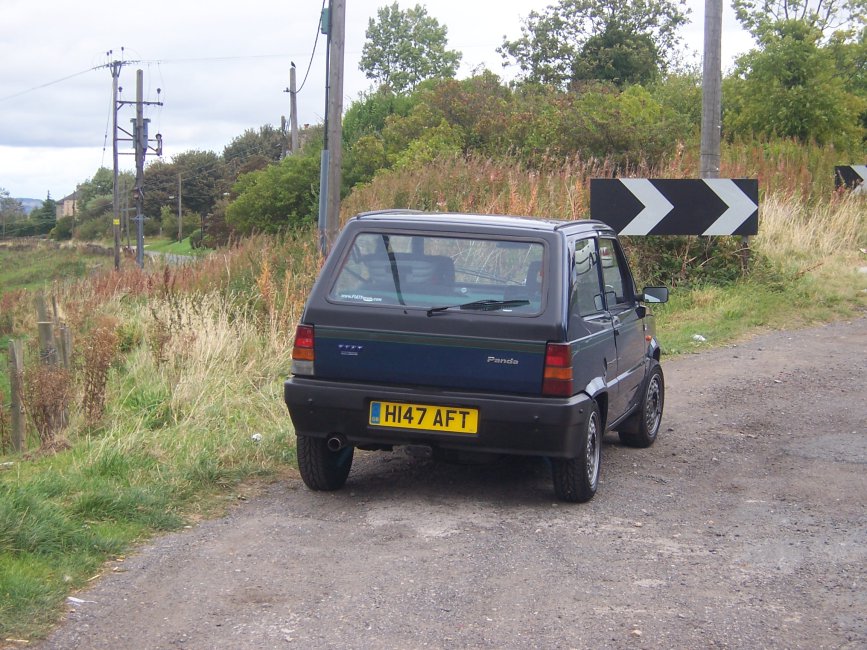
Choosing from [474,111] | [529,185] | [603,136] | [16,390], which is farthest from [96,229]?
[16,390]

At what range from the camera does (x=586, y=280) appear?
6.46 meters

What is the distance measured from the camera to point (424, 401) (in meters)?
5.84

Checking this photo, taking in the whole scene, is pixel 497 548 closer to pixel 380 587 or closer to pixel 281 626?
pixel 380 587

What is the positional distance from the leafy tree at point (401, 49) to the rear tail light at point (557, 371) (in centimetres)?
7535

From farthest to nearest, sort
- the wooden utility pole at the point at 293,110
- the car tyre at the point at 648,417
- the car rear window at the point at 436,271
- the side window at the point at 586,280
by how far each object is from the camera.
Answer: the wooden utility pole at the point at 293,110 < the car tyre at the point at 648,417 < the side window at the point at 586,280 < the car rear window at the point at 436,271

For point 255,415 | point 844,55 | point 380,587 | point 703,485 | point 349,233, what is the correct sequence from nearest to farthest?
point 380,587 < point 349,233 < point 703,485 < point 255,415 < point 844,55

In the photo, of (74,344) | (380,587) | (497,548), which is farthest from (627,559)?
(74,344)

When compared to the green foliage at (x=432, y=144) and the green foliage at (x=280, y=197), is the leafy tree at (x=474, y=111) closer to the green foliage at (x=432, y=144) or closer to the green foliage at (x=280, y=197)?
the green foliage at (x=432, y=144)

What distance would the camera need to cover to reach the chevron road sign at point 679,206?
13555mm

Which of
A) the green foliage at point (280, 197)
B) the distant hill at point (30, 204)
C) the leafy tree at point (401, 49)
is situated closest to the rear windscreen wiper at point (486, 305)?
the green foliage at point (280, 197)

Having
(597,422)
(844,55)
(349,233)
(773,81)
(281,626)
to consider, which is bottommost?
(281,626)

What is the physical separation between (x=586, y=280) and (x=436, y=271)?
39.3 inches

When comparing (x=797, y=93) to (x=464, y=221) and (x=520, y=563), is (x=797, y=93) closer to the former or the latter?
(x=464, y=221)

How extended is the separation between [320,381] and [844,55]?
35.6m
